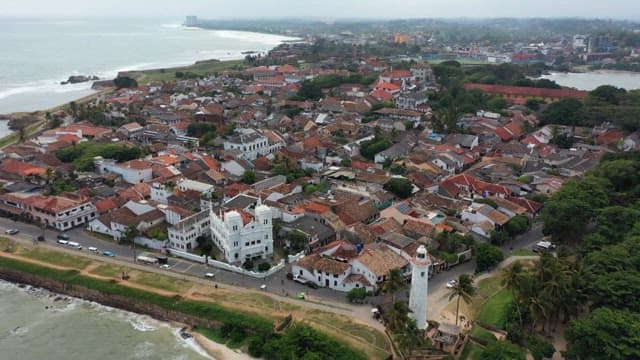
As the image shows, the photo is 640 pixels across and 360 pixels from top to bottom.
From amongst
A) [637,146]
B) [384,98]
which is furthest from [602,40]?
[637,146]

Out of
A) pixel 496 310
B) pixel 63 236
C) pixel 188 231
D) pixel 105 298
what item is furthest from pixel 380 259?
pixel 63 236

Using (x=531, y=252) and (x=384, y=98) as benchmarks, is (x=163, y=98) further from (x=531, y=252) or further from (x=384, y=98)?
(x=531, y=252)

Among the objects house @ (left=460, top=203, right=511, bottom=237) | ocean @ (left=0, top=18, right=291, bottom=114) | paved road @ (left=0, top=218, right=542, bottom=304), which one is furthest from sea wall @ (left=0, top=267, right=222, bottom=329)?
ocean @ (left=0, top=18, right=291, bottom=114)

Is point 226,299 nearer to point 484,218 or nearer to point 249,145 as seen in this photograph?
point 484,218

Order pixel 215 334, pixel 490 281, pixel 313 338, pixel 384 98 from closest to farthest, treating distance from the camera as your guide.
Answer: pixel 313 338, pixel 215 334, pixel 490 281, pixel 384 98

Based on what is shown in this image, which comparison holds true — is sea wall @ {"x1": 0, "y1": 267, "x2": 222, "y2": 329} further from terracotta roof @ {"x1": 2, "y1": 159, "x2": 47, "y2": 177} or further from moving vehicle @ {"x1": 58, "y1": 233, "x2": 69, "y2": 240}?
terracotta roof @ {"x1": 2, "y1": 159, "x2": 47, "y2": 177}
